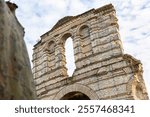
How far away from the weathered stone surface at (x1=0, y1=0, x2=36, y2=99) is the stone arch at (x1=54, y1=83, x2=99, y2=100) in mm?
10306

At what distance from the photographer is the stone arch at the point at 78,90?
1226 centimetres

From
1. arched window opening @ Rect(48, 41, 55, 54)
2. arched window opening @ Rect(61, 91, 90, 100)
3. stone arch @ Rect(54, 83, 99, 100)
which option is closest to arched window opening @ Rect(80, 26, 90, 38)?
arched window opening @ Rect(48, 41, 55, 54)

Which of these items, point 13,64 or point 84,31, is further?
point 84,31

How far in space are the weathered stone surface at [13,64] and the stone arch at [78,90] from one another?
10.3 m

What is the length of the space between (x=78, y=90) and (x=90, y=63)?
1.53 m

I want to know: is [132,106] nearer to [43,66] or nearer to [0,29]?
[0,29]

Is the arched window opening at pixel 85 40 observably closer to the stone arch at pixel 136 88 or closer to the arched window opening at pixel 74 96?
the arched window opening at pixel 74 96

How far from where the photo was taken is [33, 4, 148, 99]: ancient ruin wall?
1188cm

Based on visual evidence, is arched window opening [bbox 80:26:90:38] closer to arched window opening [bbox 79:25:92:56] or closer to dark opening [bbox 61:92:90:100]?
arched window opening [bbox 79:25:92:56]

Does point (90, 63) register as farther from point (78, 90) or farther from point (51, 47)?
point (51, 47)

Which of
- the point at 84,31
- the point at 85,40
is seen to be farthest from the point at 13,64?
the point at 84,31

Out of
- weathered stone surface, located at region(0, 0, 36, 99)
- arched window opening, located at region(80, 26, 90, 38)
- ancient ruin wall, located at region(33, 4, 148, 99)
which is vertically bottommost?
weathered stone surface, located at region(0, 0, 36, 99)

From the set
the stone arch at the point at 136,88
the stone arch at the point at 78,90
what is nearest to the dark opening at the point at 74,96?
the stone arch at the point at 78,90

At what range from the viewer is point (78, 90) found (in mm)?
12945
